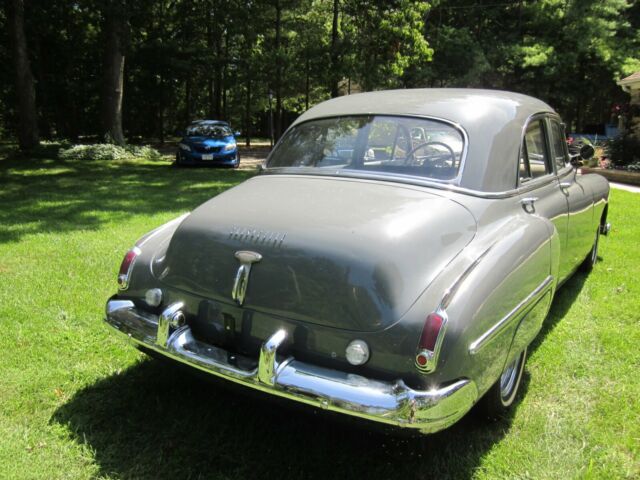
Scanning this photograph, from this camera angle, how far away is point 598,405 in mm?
3029

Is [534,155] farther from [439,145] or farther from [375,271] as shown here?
[375,271]

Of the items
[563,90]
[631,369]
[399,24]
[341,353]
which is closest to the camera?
[341,353]

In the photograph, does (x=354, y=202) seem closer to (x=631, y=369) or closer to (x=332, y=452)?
(x=332, y=452)

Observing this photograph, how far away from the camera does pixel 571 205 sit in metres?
3.97

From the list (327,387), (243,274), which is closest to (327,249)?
(243,274)

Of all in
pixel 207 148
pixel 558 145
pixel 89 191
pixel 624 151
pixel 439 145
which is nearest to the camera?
pixel 439 145

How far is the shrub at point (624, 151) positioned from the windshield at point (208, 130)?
11.5m

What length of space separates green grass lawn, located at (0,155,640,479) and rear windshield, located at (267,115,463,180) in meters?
1.48

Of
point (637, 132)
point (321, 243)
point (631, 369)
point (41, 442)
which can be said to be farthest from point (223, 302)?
point (637, 132)

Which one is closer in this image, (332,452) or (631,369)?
(332,452)

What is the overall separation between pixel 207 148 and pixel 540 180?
12.5 meters

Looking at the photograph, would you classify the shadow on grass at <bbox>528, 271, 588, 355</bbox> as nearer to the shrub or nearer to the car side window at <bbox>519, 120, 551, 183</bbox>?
the car side window at <bbox>519, 120, 551, 183</bbox>

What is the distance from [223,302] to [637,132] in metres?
17.8

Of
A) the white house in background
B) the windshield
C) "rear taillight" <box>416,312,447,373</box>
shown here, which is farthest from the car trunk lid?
the white house in background
